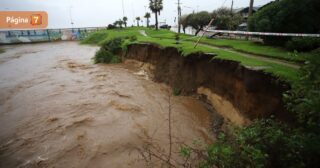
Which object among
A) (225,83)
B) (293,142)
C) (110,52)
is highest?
(110,52)

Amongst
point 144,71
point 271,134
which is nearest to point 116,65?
point 144,71

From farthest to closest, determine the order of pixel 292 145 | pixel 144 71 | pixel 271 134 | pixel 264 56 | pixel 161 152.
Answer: pixel 144 71 → pixel 264 56 → pixel 161 152 → pixel 271 134 → pixel 292 145

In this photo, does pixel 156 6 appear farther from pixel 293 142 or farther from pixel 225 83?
pixel 293 142

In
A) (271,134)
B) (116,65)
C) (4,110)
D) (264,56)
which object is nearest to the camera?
(271,134)

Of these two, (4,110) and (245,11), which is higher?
(245,11)

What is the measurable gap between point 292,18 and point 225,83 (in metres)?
4.30

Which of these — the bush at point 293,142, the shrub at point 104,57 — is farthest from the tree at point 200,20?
the bush at point 293,142

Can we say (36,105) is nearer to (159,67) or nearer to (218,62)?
(159,67)

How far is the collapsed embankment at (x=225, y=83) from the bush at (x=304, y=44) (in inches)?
111

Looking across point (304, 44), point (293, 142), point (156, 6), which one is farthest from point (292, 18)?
point (156, 6)

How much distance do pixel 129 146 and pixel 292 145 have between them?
450cm

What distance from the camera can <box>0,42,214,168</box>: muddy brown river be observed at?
5.73 m

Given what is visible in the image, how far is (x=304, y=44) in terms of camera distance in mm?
7535

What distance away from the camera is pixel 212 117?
7.81 meters
